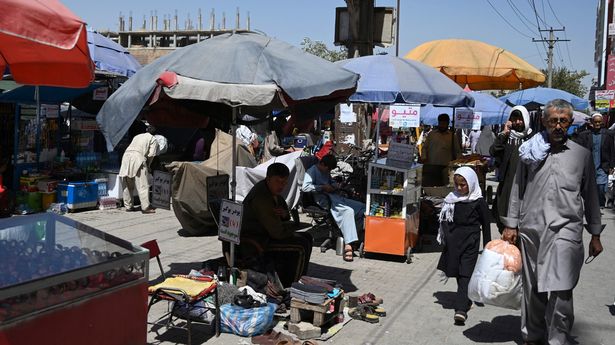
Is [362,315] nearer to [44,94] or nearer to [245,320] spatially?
[245,320]

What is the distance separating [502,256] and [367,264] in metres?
3.42

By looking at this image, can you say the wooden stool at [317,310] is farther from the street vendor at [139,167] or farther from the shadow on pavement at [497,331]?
the street vendor at [139,167]

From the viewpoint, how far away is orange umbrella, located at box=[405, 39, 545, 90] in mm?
11422

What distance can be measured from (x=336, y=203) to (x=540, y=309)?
158 inches

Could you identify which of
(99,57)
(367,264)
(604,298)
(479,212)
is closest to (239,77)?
(479,212)

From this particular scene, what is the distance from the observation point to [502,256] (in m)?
5.00

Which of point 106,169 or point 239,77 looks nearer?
point 239,77

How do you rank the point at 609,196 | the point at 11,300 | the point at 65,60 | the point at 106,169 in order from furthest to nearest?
1. the point at 609,196
2. the point at 106,169
3. the point at 65,60
4. the point at 11,300

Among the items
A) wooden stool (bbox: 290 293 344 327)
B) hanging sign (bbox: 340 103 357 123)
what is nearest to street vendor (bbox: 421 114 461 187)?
hanging sign (bbox: 340 103 357 123)

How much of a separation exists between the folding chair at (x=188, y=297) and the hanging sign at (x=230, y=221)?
475 mm

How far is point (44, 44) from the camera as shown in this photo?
3.45 metres

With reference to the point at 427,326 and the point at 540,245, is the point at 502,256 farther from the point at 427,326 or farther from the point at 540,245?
the point at 427,326

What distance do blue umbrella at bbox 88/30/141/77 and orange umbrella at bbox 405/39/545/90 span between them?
5.32m

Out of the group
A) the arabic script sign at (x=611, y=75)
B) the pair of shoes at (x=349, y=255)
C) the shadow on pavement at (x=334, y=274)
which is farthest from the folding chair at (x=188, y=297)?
the arabic script sign at (x=611, y=75)
